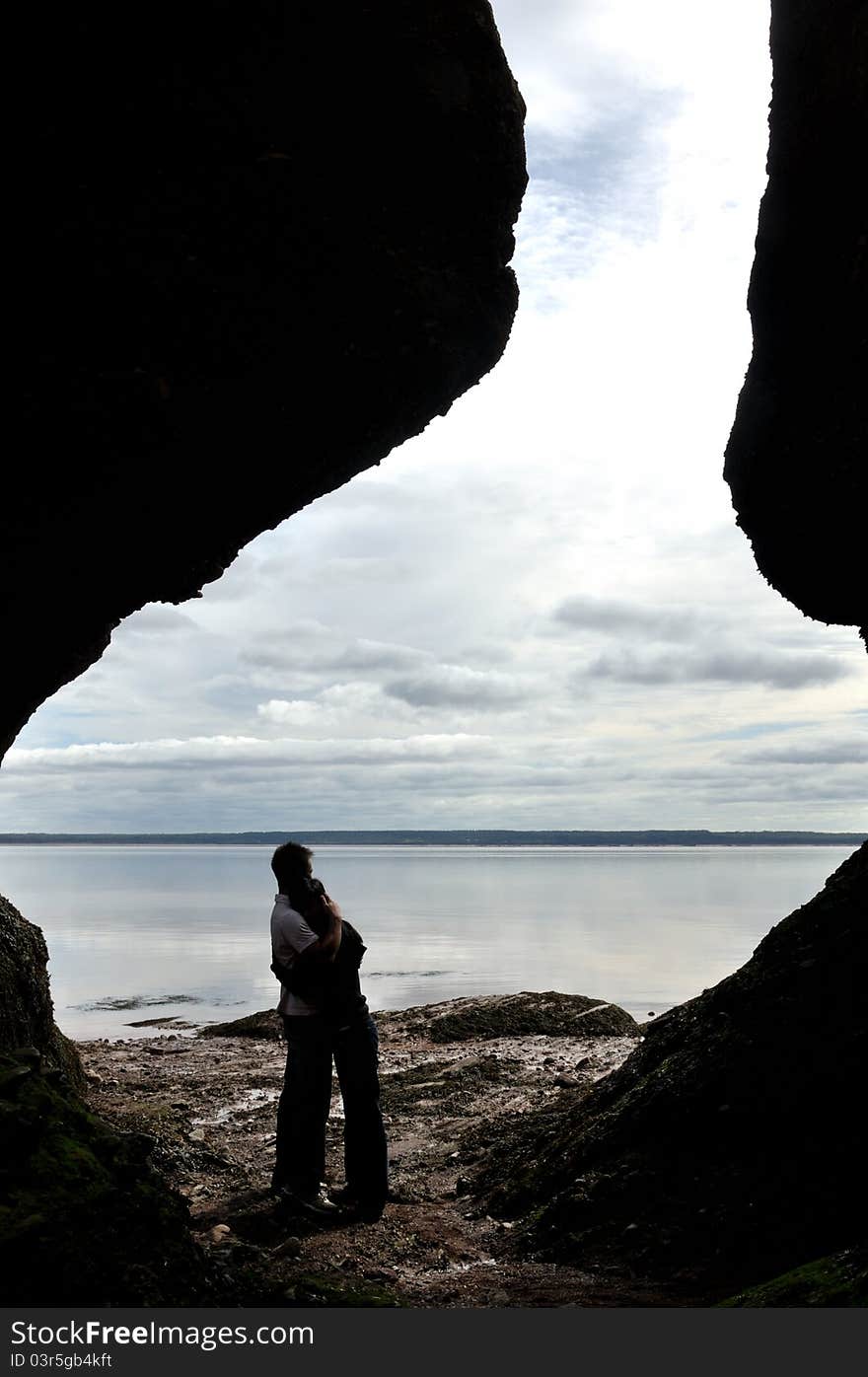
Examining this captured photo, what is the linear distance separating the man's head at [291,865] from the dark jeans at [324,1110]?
36.4 inches

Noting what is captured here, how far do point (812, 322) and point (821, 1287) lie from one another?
539cm

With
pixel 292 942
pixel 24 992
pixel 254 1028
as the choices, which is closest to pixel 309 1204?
pixel 292 942

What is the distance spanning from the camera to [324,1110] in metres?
7.27

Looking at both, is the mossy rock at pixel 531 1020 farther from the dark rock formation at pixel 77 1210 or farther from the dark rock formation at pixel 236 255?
the dark rock formation at pixel 236 255

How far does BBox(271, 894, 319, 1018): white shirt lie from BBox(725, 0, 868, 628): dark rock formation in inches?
170

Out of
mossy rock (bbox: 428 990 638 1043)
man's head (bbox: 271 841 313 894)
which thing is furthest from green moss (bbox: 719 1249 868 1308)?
mossy rock (bbox: 428 990 638 1043)

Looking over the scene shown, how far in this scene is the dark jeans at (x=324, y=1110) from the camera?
712 cm

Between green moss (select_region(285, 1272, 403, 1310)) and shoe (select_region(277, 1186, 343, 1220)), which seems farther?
shoe (select_region(277, 1186, 343, 1220))

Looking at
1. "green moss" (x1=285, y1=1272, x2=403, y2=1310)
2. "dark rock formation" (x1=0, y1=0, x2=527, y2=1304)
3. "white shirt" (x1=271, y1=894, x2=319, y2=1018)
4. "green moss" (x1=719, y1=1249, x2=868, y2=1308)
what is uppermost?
"dark rock formation" (x1=0, y1=0, x2=527, y2=1304)

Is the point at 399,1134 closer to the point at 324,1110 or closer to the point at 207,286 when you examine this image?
the point at 324,1110

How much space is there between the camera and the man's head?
7.39 meters

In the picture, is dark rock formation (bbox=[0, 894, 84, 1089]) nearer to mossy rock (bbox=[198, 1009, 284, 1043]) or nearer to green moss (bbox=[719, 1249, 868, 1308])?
green moss (bbox=[719, 1249, 868, 1308])
